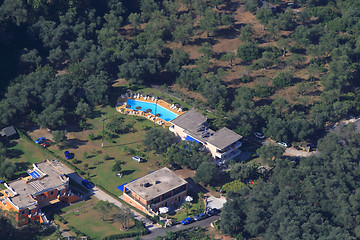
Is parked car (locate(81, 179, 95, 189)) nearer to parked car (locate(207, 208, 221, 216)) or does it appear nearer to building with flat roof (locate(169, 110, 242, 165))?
building with flat roof (locate(169, 110, 242, 165))

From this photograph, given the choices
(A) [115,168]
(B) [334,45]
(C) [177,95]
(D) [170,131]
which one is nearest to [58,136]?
(A) [115,168]

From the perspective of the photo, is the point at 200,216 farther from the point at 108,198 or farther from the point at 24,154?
the point at 24,154

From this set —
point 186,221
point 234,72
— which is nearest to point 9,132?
point 186,221

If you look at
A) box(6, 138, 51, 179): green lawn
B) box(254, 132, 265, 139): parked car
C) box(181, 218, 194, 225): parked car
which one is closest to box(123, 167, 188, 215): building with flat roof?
box(181, 218, 194, 225): parked car

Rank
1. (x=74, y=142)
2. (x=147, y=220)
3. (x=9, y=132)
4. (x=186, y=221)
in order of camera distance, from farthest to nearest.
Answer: (x=9, y=132)
(x=74, y=142)
(x=147, y=220)
(x=186, y=221)

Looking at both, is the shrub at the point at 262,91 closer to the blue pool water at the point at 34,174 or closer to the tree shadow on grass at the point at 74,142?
the tree shadow on grass at the point at 74,142
